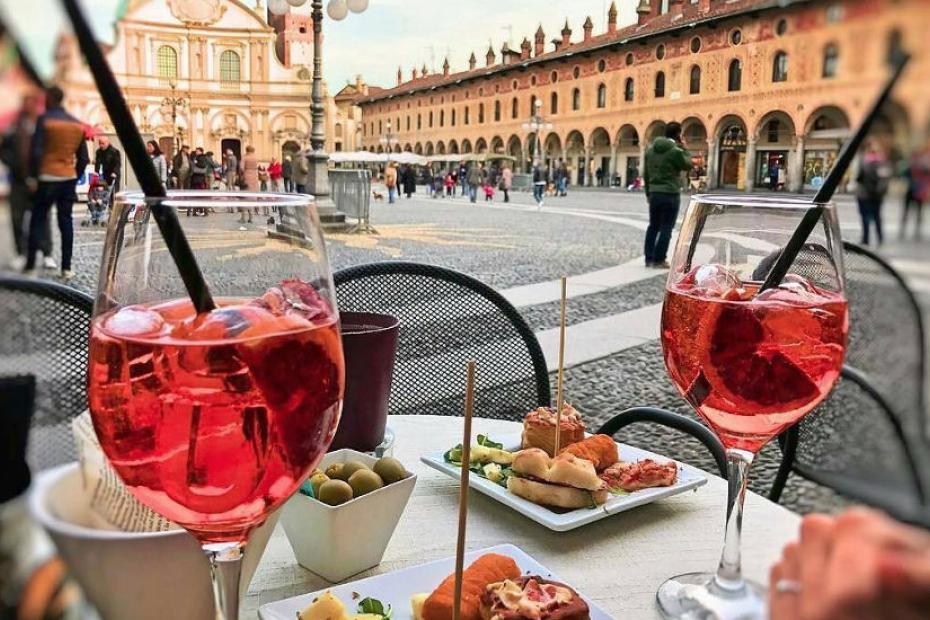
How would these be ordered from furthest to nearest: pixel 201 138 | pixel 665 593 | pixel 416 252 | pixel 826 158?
pixel 201 138 → pixel 416 252 → pixel 665 593 → pixel 826 158

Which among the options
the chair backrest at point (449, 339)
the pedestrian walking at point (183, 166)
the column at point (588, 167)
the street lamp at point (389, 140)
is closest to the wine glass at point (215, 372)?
the chair backrest at point (449, 339)

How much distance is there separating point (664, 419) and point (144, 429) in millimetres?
781

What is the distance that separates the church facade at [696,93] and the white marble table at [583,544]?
0.85ft

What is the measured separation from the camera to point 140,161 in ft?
0.82

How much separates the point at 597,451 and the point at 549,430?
0.15 feet

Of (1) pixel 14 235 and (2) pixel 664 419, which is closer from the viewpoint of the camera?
(1) pixel 14 235

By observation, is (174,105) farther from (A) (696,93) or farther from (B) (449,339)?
(A) (696,93)

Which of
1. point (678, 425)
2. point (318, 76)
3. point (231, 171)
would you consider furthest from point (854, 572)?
point (231, 171)

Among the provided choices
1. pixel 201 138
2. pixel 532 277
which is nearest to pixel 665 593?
pixel 532 277

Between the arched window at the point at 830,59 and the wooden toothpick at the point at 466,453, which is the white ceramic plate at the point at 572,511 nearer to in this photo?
the wooden toothpick at the point at 466,453

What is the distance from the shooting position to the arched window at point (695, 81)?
2098 centimetres

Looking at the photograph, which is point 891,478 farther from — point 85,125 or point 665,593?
point 665,593

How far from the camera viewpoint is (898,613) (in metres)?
0.09

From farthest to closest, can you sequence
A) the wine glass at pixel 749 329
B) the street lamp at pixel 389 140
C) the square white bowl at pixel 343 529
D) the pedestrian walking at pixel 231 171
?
1. the street lamp at pixel 389 140
2. the pedestrian walking at pixel 231 171
3. the square white bowl at pixel 343 529
4. the wine glass at pixel 749 329
